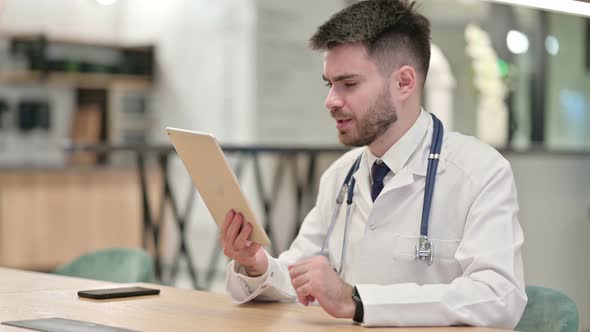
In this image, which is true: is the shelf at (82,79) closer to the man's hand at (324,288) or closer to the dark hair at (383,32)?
the dark hair at (383,32)

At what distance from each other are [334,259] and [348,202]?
0.15m

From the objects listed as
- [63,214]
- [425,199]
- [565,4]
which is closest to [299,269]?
[425,199]

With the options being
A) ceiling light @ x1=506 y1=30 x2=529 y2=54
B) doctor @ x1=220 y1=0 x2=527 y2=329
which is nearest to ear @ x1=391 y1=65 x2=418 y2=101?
doctor @ x1=220 y1=0 x2=527 y2=329

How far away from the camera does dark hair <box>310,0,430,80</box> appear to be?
7.84 feet

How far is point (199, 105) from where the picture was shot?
927 centimetres

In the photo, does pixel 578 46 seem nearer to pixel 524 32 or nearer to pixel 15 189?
pixel 524 32

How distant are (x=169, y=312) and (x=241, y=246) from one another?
0.22 metres

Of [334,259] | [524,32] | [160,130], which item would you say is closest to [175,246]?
[160,130]

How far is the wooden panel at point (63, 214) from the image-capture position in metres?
8.42

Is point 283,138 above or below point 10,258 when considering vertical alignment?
above

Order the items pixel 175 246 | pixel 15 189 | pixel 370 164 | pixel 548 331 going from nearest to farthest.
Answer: pixel 548 331 < pixel 370 164 < pixel 15 189 < pixel 175 246

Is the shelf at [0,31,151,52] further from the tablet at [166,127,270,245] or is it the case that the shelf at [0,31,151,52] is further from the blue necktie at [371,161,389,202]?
the tablet at [166,127,270,245]

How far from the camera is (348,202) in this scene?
2520 mm

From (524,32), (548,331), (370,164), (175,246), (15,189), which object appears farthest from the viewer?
(175,246)
